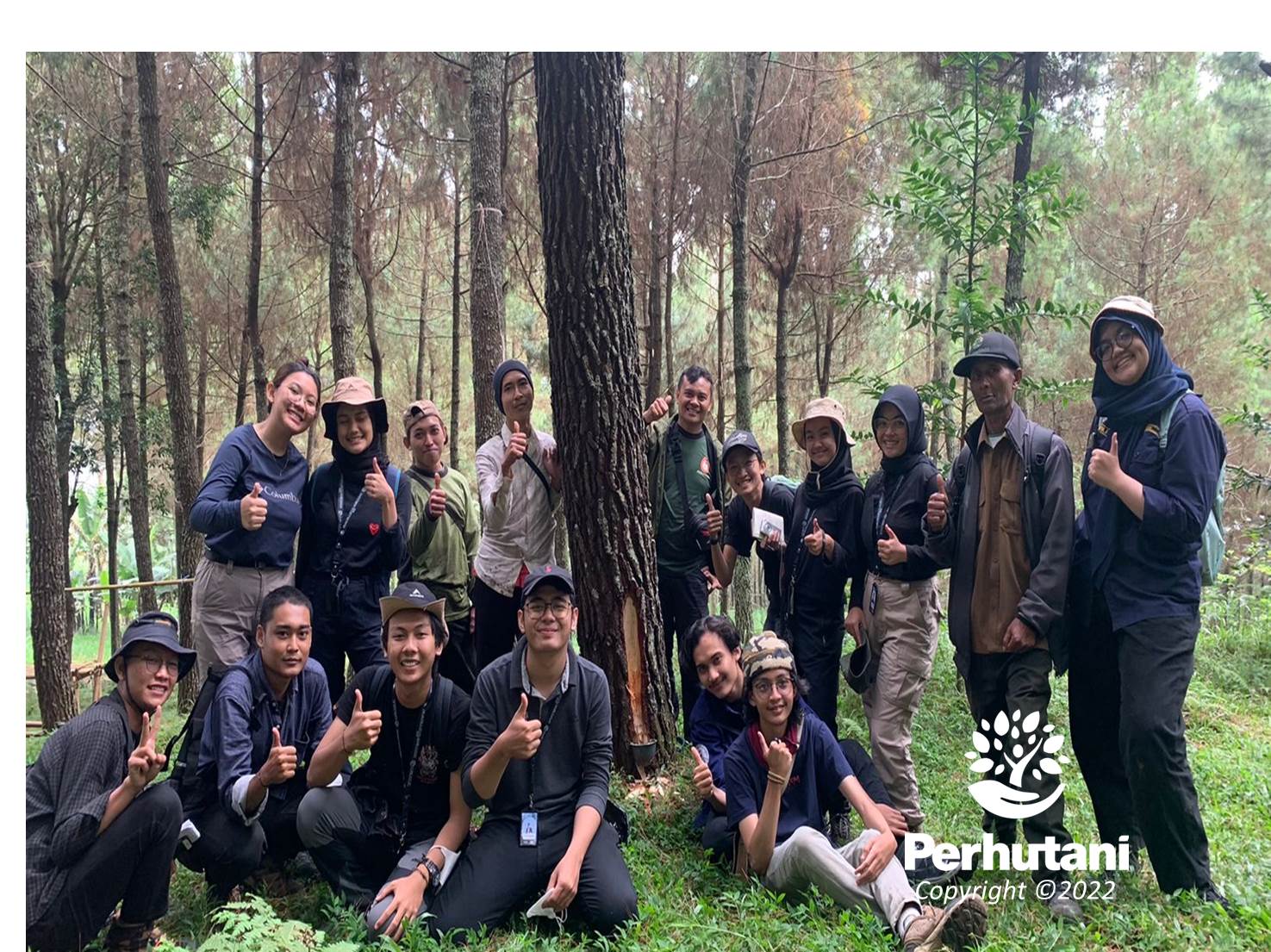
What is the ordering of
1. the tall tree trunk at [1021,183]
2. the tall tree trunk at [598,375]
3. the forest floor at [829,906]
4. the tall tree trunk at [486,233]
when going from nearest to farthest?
1. the forest floor at [829,906]
2. the tall tree trunk at [598,375]
3. the tall tree trunk at [1021,183]
4. the tall tree trunk at [486,233]

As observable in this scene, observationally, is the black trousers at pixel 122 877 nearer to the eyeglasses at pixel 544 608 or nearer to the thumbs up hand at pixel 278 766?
the thumbs up hand at pixel 278 766

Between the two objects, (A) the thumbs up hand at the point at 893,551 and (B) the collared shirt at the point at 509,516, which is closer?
(A) the thumbs up hand at the point at 893,551

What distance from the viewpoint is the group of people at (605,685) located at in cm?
309

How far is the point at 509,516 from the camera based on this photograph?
14.7 feet

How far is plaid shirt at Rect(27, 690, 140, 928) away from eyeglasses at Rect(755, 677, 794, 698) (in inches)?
93.4

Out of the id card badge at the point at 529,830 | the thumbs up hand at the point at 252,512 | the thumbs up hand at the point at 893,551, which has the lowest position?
the id card badge at the point at 529,830

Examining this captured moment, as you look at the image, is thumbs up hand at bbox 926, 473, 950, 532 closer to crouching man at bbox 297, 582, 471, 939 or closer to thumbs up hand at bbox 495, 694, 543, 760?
thumbs up hand at bbox 495, 694, 543, 760

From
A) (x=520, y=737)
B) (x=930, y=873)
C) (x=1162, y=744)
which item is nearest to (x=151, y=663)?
(x=520, y=737)

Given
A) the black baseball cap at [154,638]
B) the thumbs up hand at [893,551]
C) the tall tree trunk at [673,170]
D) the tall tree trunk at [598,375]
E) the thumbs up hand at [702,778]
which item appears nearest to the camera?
the black baseball cap at [154,638]

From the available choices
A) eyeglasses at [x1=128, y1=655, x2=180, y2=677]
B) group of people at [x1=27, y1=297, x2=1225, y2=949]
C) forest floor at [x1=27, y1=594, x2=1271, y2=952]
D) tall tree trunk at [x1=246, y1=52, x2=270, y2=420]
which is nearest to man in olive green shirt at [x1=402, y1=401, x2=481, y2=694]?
group of people at [x1=27, y1=297, x2=1225, y2=949]

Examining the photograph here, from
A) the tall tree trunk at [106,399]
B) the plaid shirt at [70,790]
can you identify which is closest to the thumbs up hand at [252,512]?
the plaid shirt at [70,790]

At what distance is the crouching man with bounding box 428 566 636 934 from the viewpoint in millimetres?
3215

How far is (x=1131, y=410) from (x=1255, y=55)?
2531 mm
